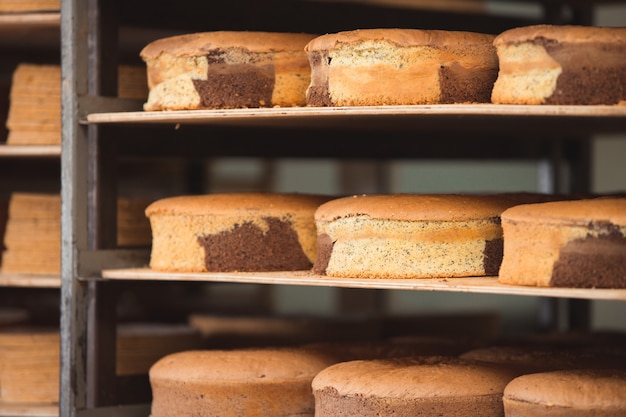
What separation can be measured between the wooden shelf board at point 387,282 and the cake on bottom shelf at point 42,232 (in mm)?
462

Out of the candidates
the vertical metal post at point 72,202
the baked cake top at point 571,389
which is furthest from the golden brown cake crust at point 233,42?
the baked cake top at point 571,389

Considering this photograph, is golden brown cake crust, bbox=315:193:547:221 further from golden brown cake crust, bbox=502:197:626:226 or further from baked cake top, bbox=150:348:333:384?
baked cake top, bbox=150:348:333:384

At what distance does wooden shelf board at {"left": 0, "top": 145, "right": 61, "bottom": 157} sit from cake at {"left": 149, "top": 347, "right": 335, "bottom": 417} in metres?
0.95

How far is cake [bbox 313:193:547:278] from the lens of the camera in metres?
4.01

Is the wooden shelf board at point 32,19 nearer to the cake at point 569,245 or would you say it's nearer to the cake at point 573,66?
the cake at point 573,66

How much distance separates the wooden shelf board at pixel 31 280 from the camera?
474 centimetres

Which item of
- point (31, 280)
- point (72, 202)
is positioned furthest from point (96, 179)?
point (31, 280)

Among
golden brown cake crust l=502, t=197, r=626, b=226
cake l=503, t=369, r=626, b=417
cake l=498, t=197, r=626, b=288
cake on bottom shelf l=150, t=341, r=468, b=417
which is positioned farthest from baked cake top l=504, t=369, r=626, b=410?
cake on bottom shelf l=150, t=341, r=468, b=417

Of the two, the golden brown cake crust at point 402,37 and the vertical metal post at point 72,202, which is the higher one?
the golden brown cake crust at point 402,37

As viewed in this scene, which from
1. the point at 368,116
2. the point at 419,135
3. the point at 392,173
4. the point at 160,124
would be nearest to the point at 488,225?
the point at 368,116

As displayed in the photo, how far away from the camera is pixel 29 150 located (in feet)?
15.6

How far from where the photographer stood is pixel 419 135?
595cm

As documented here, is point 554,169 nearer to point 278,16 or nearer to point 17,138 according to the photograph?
point 278,16

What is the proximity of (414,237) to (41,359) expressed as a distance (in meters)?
1.85
